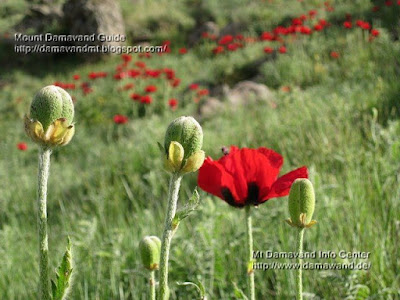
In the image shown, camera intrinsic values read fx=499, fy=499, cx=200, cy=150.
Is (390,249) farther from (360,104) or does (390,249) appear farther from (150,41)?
(150,41)

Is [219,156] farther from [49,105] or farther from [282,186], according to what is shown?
[49,105]

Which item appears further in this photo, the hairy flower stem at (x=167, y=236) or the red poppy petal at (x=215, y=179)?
the red poppy petal at (x=215, y=179)

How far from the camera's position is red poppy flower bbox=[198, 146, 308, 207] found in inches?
32.6

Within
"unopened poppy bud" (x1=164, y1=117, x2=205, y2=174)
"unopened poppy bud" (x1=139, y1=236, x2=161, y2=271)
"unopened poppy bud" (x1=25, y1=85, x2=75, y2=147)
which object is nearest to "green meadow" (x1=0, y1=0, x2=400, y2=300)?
"unopened poppy bud" (x1=139, y1=236, x2=161, y2=271)

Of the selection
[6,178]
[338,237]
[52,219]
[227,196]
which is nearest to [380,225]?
[338,237]

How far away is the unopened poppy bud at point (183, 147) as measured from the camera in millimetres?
565

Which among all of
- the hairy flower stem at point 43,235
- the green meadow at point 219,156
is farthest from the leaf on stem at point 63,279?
the green meadow at point 219,156

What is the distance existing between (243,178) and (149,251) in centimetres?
21

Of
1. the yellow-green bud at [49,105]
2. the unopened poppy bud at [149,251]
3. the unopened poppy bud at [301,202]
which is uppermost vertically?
the yellow-green bud at [49,105]

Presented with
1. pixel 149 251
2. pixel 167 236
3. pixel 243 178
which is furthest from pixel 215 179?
pixel 167 236

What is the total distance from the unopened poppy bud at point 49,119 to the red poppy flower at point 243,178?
31cm

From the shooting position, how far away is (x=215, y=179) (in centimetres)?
85

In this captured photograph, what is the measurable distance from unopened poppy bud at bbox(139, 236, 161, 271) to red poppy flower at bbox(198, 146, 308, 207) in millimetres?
153

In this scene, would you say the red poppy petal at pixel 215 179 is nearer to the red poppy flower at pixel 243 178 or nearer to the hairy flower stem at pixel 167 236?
the red poppy flower at pixel 243 178
